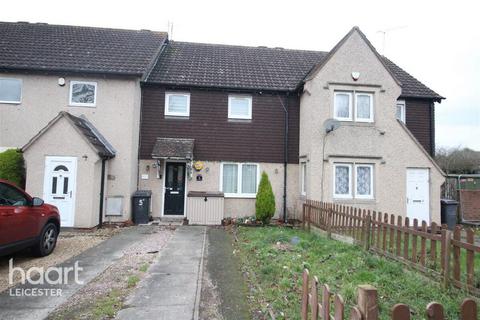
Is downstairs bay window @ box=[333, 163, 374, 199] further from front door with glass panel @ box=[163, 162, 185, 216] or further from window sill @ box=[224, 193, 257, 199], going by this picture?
front door with glass panel @ box=[163, 162, 185, 216]

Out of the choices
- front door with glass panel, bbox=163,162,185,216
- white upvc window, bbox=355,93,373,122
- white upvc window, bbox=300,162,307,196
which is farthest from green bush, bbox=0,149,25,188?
white upvc window, bbox=355,93,373,122

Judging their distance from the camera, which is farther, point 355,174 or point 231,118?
point 231,118

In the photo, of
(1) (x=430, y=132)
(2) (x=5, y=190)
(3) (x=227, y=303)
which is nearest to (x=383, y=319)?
(3) (x=227, y=303)

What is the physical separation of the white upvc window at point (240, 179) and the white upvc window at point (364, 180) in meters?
4.23

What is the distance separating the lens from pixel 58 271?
22.3 ft

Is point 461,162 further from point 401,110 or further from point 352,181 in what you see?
point 352,181

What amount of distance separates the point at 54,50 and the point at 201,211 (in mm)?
9878

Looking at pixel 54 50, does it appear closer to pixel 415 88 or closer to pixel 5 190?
pixel 5 190

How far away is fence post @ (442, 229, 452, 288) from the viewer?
17.6 feet

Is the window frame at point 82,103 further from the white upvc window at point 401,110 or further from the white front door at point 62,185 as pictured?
the white upvc window at point 401,110

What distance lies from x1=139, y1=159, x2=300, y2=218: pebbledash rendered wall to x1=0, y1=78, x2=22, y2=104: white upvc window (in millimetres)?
5650

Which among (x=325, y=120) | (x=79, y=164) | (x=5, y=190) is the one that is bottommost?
(x=5, y=190)

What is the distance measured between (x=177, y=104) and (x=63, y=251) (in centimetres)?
812

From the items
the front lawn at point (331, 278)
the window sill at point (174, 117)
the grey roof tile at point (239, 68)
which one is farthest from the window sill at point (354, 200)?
the window sill at point (174, 117)
